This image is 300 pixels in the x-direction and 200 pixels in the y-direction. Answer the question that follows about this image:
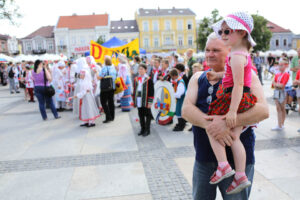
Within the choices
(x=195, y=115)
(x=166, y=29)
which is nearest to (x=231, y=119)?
(x=195, y=115)

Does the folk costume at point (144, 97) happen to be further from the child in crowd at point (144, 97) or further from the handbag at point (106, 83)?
the handbag at point (106, 83)

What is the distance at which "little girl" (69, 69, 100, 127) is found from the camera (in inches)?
273

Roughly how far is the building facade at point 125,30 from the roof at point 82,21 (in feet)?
7.72

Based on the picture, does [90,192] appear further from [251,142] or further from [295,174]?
[295,174]

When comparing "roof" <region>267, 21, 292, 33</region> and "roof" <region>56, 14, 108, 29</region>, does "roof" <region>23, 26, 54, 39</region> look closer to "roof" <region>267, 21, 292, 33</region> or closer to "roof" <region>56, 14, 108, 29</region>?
"roof" <region>56, 14, 108, 29</region>

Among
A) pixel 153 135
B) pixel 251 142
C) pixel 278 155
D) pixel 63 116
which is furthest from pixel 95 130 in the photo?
pixel 251 142

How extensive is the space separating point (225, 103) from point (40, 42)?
225 feet

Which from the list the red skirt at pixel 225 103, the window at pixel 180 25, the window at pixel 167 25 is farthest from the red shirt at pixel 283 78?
the window at pixel 180 25

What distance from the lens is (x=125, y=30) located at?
2315 inches

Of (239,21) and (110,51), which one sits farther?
(110,51)

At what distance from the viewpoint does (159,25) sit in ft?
195

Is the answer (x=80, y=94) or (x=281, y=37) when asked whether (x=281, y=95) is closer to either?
(x=80, y=94)

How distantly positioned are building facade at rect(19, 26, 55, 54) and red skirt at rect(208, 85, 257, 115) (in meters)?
65.3

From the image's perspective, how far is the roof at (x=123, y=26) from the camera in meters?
58.8
